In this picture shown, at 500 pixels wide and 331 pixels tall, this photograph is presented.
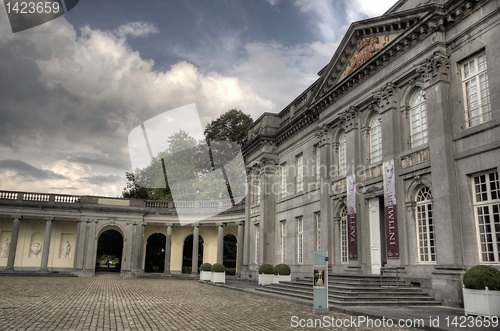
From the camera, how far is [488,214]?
1323 cm

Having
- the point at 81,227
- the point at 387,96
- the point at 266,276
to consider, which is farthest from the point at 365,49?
the point at 81,227

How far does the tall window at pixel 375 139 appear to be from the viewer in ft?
62.8

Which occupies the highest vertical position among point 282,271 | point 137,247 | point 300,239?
point 300,239

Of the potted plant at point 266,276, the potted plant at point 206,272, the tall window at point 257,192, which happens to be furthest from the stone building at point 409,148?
the potted plant at point 206,272

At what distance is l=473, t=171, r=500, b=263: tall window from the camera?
12.9 m

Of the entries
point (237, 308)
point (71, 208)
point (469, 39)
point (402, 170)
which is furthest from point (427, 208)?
point (71, 208)

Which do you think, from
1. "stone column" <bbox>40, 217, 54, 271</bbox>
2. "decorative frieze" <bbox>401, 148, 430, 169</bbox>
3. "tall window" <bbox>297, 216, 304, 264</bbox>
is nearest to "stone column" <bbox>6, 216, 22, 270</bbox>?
"stone column" <bbox>40, 217, 54, 271</bbox>

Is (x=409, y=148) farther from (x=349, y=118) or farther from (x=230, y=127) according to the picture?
(x=230, y=127)

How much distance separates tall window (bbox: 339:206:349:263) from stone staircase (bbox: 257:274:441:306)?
3.10 metres

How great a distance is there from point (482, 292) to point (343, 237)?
10.5 metres

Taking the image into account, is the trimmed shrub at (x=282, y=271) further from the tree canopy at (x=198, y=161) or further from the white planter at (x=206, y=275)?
the tree canopy at (x=198, y=161)

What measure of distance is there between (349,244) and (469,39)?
32.9 feet

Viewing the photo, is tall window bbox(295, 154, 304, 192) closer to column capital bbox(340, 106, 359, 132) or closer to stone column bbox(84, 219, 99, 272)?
column capital bbox(340, 106, 359, 132)

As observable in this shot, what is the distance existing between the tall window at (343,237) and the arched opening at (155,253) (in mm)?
27558
